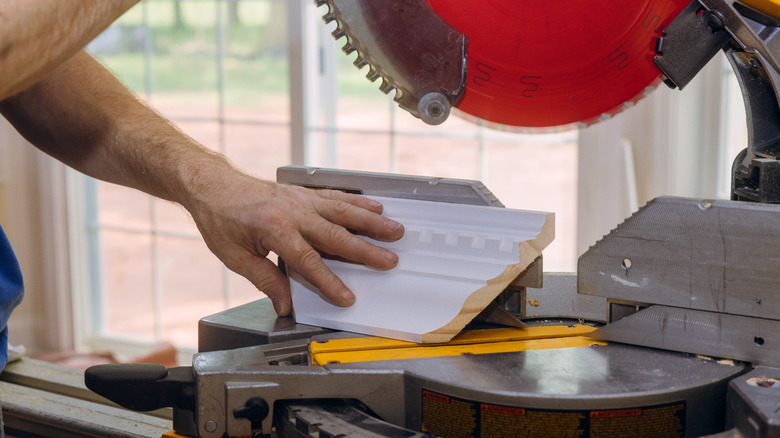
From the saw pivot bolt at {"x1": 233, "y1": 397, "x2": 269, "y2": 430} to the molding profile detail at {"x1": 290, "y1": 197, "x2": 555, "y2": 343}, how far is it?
0.18m

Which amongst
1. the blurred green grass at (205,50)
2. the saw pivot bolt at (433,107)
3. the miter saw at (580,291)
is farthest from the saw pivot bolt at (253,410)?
the blurred green grass at (205,50)

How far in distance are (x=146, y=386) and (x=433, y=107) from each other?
1.46 ft

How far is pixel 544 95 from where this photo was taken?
36.5 inches

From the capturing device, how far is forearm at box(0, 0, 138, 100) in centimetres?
70

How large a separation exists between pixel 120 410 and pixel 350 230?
0.41m

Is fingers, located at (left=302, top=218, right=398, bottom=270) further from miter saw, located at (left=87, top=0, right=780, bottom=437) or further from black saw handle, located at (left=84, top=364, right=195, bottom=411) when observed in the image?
black saw handle, located at (left=84, top=364, right=195, bottom=411)

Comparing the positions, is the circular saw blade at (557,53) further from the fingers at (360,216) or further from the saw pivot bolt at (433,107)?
the fingers at (360,216)

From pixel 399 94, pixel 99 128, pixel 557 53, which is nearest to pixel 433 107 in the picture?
pixel 399 94

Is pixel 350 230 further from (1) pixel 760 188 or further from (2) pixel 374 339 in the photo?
(1) pixel 760 188

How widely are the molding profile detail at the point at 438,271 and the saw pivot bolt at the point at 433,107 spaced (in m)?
0.10

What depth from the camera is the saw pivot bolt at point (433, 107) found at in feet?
3.03

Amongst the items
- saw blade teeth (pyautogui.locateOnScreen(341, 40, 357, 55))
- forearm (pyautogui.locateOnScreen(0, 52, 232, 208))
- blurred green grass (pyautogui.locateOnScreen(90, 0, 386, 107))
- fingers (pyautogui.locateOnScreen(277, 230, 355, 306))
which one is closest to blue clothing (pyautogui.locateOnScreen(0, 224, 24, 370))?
forearm (pyautogui.locateOnScreen(0, 52, 232, 208))

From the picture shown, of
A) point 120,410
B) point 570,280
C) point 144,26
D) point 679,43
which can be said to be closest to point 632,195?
point 570,280

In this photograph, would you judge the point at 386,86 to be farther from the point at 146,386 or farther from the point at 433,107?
the point at 146,386
